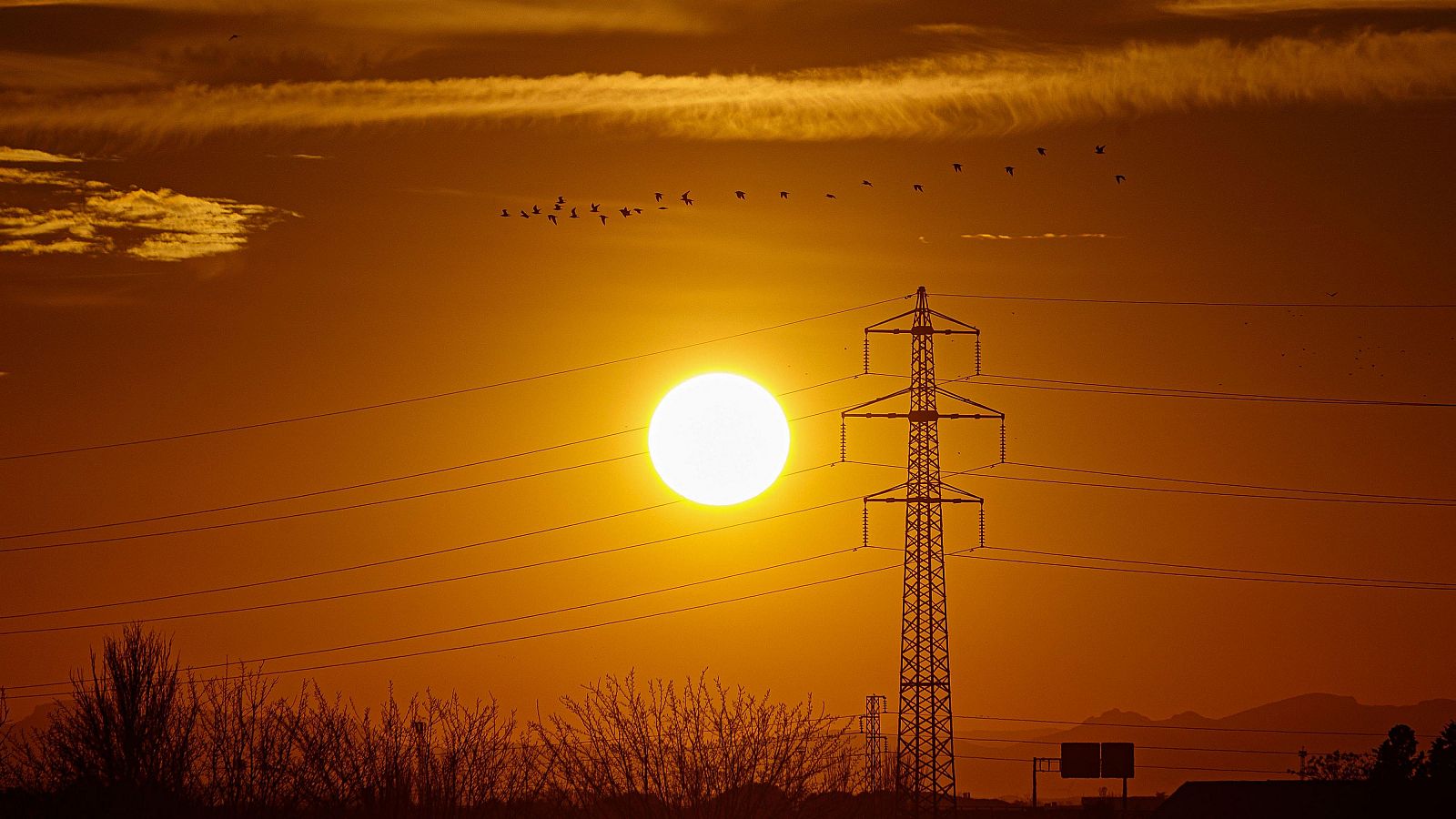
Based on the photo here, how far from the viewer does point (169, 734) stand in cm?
5703

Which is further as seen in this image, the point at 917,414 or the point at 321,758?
the point at 917,414

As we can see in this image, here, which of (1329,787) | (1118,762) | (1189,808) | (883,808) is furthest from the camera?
(1118,762)

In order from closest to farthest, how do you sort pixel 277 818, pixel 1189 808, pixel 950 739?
pixel 277 818 < pixel 950 739 < pixel 1189 808

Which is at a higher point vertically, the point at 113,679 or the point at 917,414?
the point at 917,414

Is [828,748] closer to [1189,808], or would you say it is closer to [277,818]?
[277,818]

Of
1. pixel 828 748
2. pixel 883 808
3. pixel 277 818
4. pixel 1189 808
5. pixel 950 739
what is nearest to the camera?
pixel 277 818

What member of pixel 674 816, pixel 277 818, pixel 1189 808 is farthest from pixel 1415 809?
pixel 277 818

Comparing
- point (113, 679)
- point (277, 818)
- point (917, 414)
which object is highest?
point (917, 414)

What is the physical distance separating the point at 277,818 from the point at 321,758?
7.16 ft

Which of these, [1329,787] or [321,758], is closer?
[321,758]

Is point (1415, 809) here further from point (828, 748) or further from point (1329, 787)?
point (828, 748)

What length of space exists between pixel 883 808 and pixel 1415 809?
78.1 ft

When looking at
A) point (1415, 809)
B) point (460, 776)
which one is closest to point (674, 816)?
point (460, 776)

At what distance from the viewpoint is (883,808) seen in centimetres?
7638
